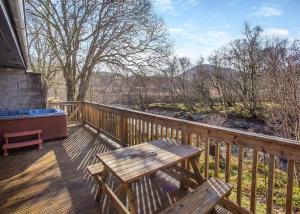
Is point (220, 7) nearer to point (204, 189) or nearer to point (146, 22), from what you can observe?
point (146, 22)

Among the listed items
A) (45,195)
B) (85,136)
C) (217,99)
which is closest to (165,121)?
(45,195)

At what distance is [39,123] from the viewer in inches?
205

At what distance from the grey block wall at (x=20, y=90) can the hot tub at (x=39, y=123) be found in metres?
0.97

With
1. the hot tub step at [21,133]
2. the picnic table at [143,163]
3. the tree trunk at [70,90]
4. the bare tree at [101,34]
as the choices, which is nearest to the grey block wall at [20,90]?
the hot tub step at [21,133]

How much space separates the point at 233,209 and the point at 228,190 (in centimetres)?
34

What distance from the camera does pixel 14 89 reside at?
6.58 metres

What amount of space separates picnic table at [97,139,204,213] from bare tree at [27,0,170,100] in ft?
23.9

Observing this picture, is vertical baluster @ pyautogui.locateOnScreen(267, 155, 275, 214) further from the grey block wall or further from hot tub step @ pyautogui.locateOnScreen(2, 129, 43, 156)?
the grey block wall

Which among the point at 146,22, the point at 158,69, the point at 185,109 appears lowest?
the point at 185,109

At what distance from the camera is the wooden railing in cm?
189

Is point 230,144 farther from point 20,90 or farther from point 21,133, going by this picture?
point 20,90

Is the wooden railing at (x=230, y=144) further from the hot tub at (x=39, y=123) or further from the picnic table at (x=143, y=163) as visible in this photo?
the hot tub at (x=39, y=123)

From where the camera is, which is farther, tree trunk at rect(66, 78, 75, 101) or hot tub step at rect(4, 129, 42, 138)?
tree trunk at rect(66, 78, 75, 101)

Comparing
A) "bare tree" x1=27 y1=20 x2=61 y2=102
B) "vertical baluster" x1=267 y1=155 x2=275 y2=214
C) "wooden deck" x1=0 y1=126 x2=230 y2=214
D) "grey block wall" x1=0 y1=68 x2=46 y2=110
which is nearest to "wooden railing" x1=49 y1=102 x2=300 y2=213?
"vertical baluster" x1=267 y1=155 x2=275 y2=214
